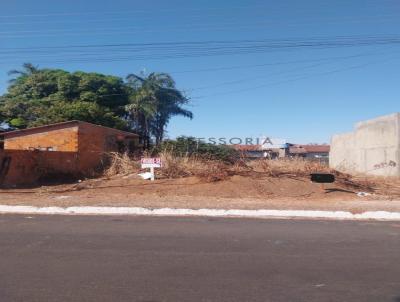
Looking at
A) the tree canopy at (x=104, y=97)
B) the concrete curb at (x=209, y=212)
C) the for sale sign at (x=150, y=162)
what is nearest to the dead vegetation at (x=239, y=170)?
the for sale sign at (x=150, y=162)

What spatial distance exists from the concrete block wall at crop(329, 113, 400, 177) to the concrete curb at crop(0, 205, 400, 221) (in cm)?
1262

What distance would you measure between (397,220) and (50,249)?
8765 millimetres

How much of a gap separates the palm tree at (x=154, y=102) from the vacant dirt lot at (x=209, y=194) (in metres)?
20.0

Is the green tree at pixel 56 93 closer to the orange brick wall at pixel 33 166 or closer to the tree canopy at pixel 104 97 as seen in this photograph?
the tree canopy at pixel 104 97

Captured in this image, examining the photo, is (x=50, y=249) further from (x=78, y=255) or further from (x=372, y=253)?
(x=372, y=253)

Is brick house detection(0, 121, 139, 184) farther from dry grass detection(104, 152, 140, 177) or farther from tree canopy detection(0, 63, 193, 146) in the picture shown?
tree canopy detection(0, 63, 193, 146)

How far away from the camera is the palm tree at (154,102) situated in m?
39.8

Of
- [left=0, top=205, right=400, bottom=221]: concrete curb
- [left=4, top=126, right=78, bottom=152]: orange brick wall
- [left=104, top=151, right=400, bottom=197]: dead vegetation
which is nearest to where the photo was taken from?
[left=0, top=205, right=400, bottom=221]: concrete curb

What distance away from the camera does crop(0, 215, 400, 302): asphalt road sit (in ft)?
17.7

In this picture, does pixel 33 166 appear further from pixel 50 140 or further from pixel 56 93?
pixel 56 93

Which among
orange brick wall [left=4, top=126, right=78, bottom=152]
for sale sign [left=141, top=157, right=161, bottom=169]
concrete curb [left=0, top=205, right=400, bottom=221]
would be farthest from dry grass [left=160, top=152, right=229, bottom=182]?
concrete curb [left=0, top=205, right=400, bottom=221]

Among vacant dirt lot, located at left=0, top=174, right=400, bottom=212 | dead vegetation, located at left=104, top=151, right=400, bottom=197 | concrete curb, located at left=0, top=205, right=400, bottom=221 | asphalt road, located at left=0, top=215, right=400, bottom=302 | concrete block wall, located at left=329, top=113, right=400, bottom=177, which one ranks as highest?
concrete block wall, located at left=329, top=113, right=400, bottom=177

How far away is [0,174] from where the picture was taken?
64.6 feet

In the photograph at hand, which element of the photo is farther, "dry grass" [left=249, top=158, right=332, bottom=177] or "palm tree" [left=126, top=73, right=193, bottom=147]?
"palm tree" [left=126, top=73, right=193, bottom=147]
